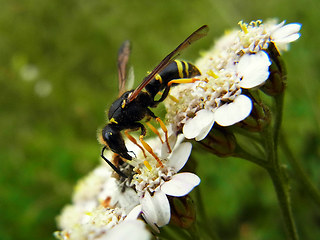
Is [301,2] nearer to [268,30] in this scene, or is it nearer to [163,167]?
[268,30]

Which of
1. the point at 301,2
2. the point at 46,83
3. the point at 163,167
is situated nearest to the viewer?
the point at 163,167

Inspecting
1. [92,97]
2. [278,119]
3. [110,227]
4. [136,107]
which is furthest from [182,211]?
[92,97]

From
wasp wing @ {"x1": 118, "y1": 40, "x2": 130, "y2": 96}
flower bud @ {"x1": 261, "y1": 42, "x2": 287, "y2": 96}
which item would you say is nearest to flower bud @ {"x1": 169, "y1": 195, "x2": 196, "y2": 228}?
flower bud @ {"x1": 261, "y1": 42, "x2": 287, "y2": 96}

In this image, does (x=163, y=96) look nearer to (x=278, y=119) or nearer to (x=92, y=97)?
(x=278, y=119)

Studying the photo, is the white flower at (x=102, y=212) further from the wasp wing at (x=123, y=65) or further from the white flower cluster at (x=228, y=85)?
the wasp wing at (x=123, y=65)

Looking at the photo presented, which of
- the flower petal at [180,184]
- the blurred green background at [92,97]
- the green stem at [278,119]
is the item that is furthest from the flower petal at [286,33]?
the blurred green background at [92,97]

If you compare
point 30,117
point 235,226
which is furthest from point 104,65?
point 235,226
